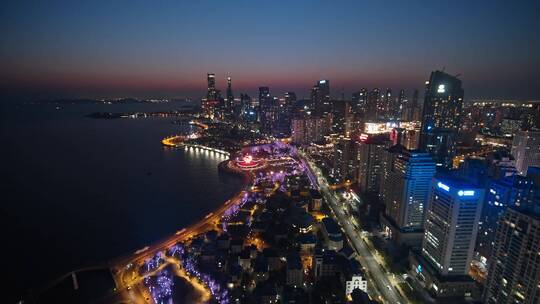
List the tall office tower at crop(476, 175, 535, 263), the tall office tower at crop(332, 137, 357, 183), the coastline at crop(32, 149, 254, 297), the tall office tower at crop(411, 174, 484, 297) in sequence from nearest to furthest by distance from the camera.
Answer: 1. the tall office tower at crop(411, 174, 484, 297)
2. the coastline at crop(32, 149, 254, 297)
3. the tall office tower at crop(476, 175, 535, 263)
4. the tall office tower at crop(332, 137, 357, 183)

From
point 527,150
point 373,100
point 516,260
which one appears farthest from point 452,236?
point 373,100

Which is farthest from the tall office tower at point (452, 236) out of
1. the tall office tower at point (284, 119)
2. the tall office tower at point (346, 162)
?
the tall office tower at point (284, 119)

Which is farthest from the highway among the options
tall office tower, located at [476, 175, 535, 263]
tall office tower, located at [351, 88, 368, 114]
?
tall office tower, located at [351, 88, 368, 114]

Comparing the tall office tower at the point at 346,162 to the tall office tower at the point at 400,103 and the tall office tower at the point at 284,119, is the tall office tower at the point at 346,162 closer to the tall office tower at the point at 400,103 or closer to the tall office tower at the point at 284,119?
the tall office tower at the point at 284,119

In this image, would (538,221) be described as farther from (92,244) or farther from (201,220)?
(92,244)

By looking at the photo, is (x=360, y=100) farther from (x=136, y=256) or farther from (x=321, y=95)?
(x=136, y=256)

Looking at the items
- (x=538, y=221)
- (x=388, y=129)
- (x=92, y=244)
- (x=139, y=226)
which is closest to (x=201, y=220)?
(x=139, y=226)

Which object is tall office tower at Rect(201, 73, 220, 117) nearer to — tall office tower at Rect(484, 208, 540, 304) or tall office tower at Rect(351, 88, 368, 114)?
tall office tower at Rect(351, 88, 368, 114)
